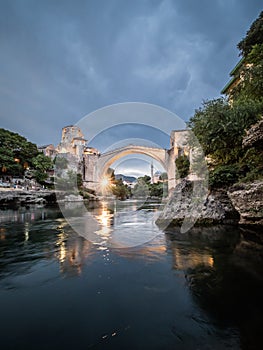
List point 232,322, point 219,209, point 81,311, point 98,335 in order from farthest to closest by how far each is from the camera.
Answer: point 219,209
point 81,311
point 232,322
point 98,335

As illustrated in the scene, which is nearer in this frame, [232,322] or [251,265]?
[232,322]

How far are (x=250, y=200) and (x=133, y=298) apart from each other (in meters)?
5.65

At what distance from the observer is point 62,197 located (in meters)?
32.6

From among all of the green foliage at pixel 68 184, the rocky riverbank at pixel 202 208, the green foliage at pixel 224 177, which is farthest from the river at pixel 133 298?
the green foliage at pixel 68 184

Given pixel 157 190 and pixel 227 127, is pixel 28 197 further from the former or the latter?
pixel 157 190

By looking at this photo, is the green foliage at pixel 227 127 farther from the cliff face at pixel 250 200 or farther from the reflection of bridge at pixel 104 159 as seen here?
the reflection of bridge at pixel 104 159

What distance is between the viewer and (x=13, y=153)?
104 feet

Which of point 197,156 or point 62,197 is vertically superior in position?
point 197,156

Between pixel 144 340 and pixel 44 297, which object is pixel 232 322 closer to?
pixel 144 340

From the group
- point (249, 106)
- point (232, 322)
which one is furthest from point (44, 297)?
point (249, 106)

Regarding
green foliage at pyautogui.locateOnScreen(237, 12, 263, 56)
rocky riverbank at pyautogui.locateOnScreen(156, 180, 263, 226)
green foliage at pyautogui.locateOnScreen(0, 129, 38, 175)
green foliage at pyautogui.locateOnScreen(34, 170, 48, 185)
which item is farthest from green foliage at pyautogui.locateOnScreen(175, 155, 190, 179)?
green foliage at pyautogui.locateOnScreen(0, 129, 38, 175)

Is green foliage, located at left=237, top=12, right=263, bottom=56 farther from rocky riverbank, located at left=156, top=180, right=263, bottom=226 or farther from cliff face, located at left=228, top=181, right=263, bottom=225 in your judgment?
cliff face, located at left=228, top=181, right=263, bottom=225

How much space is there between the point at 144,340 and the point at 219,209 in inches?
309

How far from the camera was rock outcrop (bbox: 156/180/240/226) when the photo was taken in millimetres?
8252
